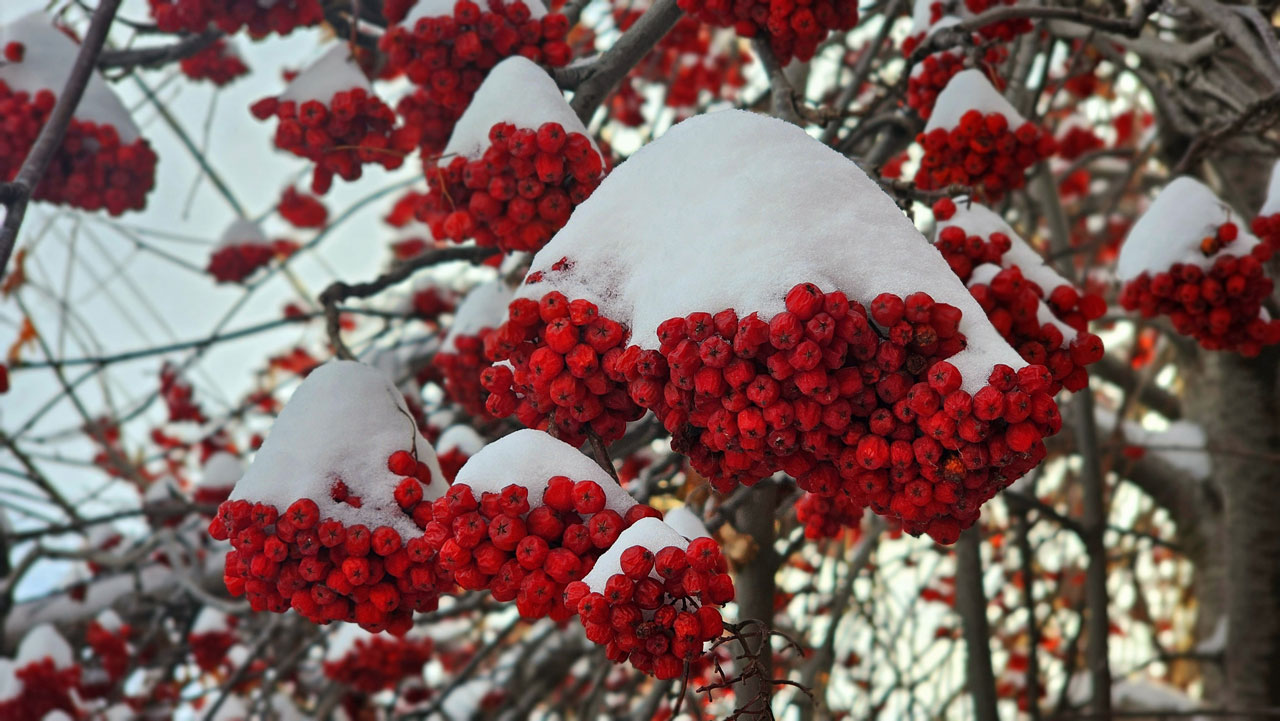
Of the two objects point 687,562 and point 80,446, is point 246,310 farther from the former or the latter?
point 687,562

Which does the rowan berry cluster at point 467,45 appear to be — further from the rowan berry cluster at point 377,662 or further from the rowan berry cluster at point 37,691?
the rowan berry cluster at point 37,691

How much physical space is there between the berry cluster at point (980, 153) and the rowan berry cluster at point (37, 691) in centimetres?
321

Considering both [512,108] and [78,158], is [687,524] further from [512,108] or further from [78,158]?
[78,158]

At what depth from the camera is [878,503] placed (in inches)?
51.9

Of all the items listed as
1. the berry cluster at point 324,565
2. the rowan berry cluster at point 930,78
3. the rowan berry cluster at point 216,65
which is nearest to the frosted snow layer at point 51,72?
the rowan berry cluster at point 216,65

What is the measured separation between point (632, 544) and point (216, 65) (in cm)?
312

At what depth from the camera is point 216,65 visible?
3605 millimetres

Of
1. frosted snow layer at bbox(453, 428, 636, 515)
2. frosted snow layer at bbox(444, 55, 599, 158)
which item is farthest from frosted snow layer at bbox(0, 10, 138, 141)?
frosted snow layer at bbox(453, 428, 636, 515)

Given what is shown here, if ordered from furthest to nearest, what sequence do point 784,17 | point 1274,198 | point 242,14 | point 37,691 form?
point 37,691
point 242,14
point 1274,198
point 784,17

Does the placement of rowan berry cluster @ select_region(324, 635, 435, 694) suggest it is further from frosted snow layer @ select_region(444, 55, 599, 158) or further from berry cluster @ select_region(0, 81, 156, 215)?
frosted snow layer @ select_region(444, 55, 599, 158)

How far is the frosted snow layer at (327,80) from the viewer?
225cm

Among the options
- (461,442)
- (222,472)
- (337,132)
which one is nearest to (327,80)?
(337,132)

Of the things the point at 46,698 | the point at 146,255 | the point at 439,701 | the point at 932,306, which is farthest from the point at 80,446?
the point at 932,306

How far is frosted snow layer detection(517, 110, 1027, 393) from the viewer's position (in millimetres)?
1316
